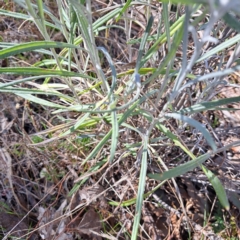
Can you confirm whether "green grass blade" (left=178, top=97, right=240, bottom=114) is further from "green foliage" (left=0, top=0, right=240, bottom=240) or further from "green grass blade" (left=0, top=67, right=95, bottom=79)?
"green grass blade" (left=0, top=67, right=95, bottom=79)

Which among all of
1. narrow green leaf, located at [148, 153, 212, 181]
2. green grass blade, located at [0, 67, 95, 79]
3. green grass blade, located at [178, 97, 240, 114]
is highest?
green grass blade, located at [178, 97, 240, 114]

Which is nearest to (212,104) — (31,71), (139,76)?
(139,76)

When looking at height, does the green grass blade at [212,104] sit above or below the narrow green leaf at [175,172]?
above

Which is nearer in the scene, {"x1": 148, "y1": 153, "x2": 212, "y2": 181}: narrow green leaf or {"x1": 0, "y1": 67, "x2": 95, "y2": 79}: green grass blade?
{"x1": 148, "y1": 153, "x2": 212, "y2": 181}: narrow green leaf

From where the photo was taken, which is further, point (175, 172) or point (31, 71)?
point (31, 71)

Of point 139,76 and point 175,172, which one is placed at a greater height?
point 139,76

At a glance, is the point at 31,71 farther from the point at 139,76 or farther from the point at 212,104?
the point at 212,104

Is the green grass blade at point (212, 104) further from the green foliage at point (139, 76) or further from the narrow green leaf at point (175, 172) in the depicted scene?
the narrow green leaf at point (175, 172)

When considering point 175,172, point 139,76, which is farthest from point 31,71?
point 175,172

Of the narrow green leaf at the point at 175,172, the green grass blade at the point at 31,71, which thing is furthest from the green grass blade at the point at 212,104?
the green grass blade at the point at 31,71

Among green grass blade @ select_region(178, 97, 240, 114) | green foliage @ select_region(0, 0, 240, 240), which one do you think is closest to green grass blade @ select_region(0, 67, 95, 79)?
green foliage @ select_region(0, 0, 240, 240)

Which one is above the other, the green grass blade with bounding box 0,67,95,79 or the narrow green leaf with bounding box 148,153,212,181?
the narrow green leaf with bounding box 148,153,212,181

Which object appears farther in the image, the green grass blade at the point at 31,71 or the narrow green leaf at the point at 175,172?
the green grass blade at the point at 31,71
